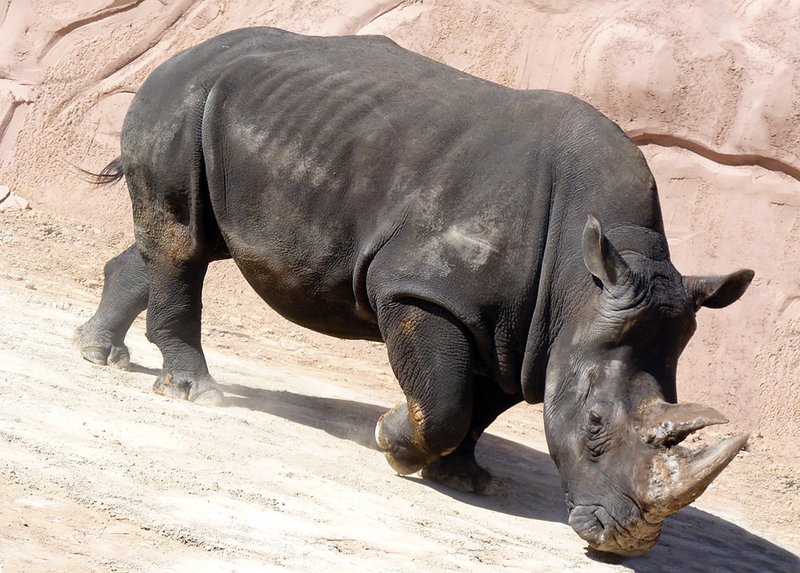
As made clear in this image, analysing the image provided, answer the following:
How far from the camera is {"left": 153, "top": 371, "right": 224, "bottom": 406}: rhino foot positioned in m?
5.53

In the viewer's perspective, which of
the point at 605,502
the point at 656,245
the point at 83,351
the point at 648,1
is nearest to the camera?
the point at 605,502

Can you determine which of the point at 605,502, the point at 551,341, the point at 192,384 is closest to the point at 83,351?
the point at 192,384

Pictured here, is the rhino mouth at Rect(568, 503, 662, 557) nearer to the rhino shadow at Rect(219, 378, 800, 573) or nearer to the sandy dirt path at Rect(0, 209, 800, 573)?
the sandy dirt path at Rect(0, 209, 800, 573)

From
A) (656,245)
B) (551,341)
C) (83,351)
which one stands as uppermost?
(656,245)

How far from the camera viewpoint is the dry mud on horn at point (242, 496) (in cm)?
318

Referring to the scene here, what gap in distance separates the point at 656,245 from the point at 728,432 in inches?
156

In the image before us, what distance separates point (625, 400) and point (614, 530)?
0.51 m

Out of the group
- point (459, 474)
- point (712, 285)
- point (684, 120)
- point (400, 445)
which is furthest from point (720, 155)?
point (400, 445)

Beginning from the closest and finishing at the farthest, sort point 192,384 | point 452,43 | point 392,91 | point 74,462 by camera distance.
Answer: point 74,462 → point 392,91 → point 192,384 → point 452,43

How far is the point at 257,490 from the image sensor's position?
3.92 m

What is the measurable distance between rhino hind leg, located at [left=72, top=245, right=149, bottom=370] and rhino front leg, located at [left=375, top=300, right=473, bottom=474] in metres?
2.14

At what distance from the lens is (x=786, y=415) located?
763cm

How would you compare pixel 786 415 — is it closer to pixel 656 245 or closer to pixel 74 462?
pixel 656 245

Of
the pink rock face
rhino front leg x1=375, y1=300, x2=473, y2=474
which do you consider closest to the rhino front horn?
rhino front leg x1=375, y1=300, x2=473, y2=474
